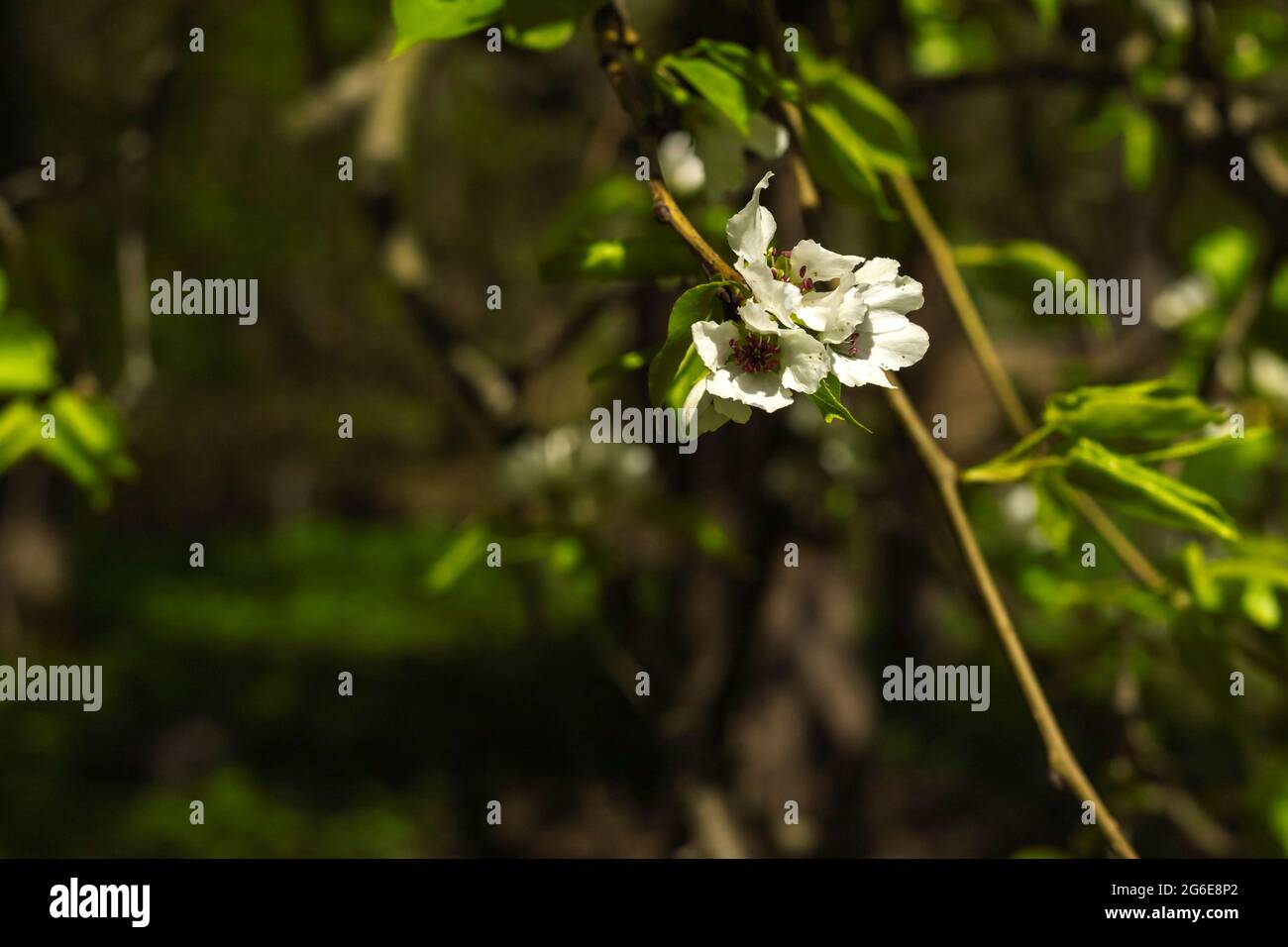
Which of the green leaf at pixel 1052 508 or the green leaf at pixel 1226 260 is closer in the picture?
the green leaf at pixel 1052 508

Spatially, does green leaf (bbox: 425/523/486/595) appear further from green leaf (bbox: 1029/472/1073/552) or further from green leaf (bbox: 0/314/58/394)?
green leaf (bbox: 1029/472/1073/552)

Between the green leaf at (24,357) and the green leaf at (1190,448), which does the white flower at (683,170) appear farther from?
the green leaf at (24,357)

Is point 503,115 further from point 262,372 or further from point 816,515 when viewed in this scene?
point 816,515

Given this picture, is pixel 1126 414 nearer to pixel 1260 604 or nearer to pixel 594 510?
pixel 1260 604

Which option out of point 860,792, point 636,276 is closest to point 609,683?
point 860,792

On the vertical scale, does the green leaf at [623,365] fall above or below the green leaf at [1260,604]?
above

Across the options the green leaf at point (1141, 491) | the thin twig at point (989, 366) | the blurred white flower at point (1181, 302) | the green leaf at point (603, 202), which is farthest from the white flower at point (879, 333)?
the blurred white flower at point (1181, 302)

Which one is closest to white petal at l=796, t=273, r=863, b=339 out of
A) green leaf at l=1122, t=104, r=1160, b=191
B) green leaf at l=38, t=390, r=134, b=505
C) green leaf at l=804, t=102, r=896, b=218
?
green leaf at l=804, t=102, r=896, b=218
